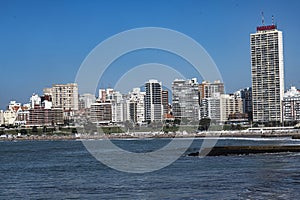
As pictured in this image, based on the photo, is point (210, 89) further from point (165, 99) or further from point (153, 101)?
point (153, 101)

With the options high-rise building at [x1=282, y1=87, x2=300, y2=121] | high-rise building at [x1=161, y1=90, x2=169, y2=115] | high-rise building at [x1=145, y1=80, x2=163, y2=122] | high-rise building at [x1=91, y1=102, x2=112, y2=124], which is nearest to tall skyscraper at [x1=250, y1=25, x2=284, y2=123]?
high-rise building at [x1=282, y1=87, x2=300, y2=121]

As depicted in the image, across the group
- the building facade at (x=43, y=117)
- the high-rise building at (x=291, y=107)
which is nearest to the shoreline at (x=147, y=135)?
the high-rise building at (x=291, y=107)

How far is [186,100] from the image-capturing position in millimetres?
121875

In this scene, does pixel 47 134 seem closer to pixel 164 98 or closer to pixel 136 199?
pixel 164 98

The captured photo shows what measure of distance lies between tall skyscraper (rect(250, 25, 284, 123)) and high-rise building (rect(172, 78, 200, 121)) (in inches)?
578

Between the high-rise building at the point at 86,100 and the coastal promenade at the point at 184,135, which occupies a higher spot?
the high-rise building at the point at 86,100

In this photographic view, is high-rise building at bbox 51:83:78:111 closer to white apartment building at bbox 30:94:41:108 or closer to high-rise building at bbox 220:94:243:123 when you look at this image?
white apartment building at bbox 30:94:41:108

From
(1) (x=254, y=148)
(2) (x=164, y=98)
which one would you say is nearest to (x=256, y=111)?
(2) (x=164, y=98)

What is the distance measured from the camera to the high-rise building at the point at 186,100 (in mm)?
115812

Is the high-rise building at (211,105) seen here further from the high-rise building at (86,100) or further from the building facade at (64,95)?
the building facade at (64,95)

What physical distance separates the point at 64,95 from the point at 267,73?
165 ft

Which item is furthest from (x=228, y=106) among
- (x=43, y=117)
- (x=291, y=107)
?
(x=43, y=117)

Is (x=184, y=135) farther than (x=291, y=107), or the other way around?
(x=291, y=107)

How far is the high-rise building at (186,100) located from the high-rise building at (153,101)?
328 cm
